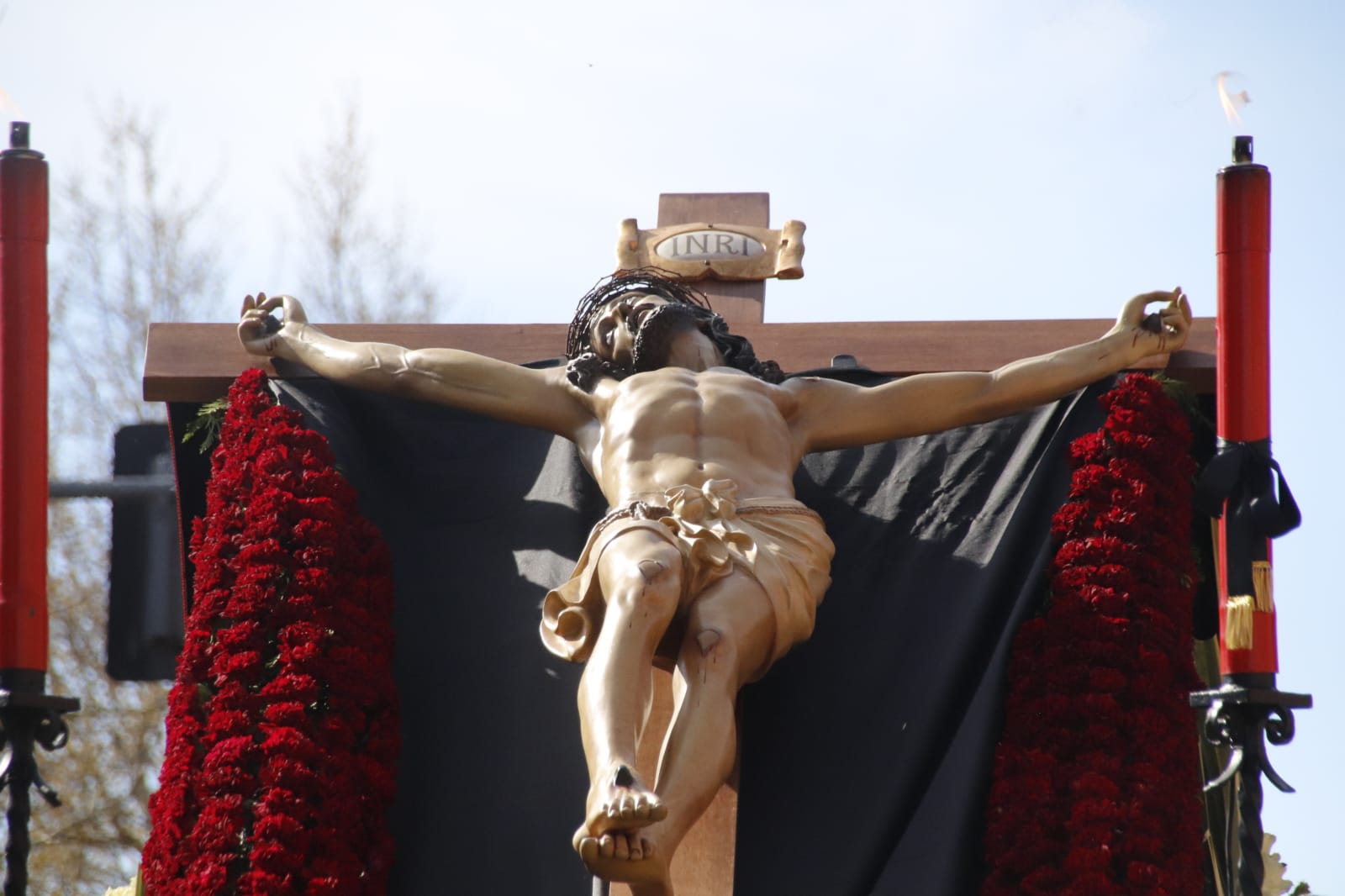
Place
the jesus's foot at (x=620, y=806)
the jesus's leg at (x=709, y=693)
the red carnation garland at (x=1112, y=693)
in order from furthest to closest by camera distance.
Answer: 1. the red carnation garland at (x=1112, y=693)
2. the jesus's leg at (x=709, y=693)
3. the jesus's foot at (x=620, y=806)

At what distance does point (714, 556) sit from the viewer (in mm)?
6980

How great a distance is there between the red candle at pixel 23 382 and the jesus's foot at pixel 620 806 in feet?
5.04

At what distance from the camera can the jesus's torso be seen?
7.38m

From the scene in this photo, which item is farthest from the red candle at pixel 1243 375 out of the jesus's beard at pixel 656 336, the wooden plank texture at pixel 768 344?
the jesus's beard at pixel 656 336

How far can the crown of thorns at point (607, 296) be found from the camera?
800 cm

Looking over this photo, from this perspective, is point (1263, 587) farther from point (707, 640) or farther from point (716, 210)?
point (716, 210)

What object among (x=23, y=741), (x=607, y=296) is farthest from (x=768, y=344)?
(x=23, y=741)

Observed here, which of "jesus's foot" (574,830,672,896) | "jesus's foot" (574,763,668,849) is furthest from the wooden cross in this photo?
"jesus's foot" (574,830,672,896)

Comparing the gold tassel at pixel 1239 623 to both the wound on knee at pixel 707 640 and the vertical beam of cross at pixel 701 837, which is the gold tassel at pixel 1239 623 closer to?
the wound on knee at pixel 707 640

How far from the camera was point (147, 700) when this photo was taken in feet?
44.2

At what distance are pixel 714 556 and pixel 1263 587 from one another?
6.37ft

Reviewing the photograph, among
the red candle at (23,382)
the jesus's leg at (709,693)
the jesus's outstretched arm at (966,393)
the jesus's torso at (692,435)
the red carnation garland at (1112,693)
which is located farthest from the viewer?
the jesus's outstretched arm at (966,393)

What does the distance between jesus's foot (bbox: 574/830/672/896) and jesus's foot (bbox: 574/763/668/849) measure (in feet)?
0.08

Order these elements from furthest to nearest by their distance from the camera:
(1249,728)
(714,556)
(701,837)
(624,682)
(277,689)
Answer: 1. (277,689)
2. (701,837)
3. (714,556)
4. (624,682)
5. (1249,728)
